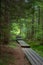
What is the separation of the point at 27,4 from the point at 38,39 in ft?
52.0

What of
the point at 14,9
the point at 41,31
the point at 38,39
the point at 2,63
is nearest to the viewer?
the point at 2,63

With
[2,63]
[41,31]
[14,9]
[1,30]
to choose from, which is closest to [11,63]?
[2,63]

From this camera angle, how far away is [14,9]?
10203mm

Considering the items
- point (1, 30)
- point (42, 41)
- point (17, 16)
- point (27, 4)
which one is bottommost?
point (42, 41)

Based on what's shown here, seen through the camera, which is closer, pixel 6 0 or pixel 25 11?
pixel 6 0

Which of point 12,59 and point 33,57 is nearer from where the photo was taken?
point 12,59

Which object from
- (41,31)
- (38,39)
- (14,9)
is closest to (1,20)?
(14,9)

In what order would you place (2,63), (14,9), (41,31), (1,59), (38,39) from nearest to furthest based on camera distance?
1. (2,63)
2. (1,59)
3. (14,9)
4. (41,31)
5. (38,39)

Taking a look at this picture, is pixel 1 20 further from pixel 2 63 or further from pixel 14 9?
pixel 2 63

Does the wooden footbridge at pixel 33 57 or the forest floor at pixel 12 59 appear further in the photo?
the forest floor at pixel 12 59

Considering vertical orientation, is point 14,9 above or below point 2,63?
above

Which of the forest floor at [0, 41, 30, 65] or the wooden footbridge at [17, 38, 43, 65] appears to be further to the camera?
the forest floor at [0, 41, 30, 65]

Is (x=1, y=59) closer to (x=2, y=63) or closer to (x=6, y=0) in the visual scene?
(x=2, y=63)

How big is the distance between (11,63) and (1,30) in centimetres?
172
